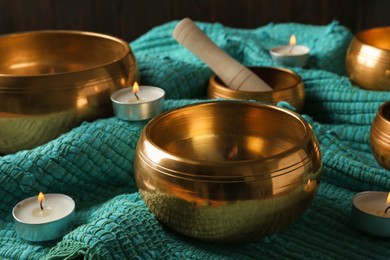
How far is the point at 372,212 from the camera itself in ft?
2.51

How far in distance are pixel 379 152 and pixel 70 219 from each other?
401 mm

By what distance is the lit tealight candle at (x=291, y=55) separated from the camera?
3.79ft

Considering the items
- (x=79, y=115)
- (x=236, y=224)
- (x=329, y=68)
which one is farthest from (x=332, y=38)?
(x=236, y=224)

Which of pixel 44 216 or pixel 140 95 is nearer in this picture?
pixel 44 216

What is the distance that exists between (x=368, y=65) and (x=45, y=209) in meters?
0.56

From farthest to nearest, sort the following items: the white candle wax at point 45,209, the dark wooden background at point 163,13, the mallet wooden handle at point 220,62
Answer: the dark wooden background at point 163,13 < the mallet wooden handle at point 220,62 < the white candle wax at point 45,209

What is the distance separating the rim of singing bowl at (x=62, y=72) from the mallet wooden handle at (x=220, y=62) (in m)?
0.10

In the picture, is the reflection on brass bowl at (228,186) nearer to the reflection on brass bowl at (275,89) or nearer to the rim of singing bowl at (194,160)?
the rim of singing bowl at (194,160)

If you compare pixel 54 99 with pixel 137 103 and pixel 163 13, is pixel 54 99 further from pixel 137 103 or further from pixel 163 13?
pixel 163 13

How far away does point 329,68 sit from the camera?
3.94ft

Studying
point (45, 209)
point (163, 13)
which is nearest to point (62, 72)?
point (45, 209)

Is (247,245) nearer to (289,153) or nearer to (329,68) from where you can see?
(289,153)

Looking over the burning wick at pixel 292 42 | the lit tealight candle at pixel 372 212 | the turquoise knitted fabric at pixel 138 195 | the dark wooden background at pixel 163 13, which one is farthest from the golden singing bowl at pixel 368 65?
the dark wooden background at pixel 163 13

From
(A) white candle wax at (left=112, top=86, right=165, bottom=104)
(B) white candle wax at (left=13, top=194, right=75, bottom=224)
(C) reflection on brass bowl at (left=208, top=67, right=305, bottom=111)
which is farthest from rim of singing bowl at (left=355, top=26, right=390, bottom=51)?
(B) white candle wax at (left=13, top=194, right=75, bottom=224)
